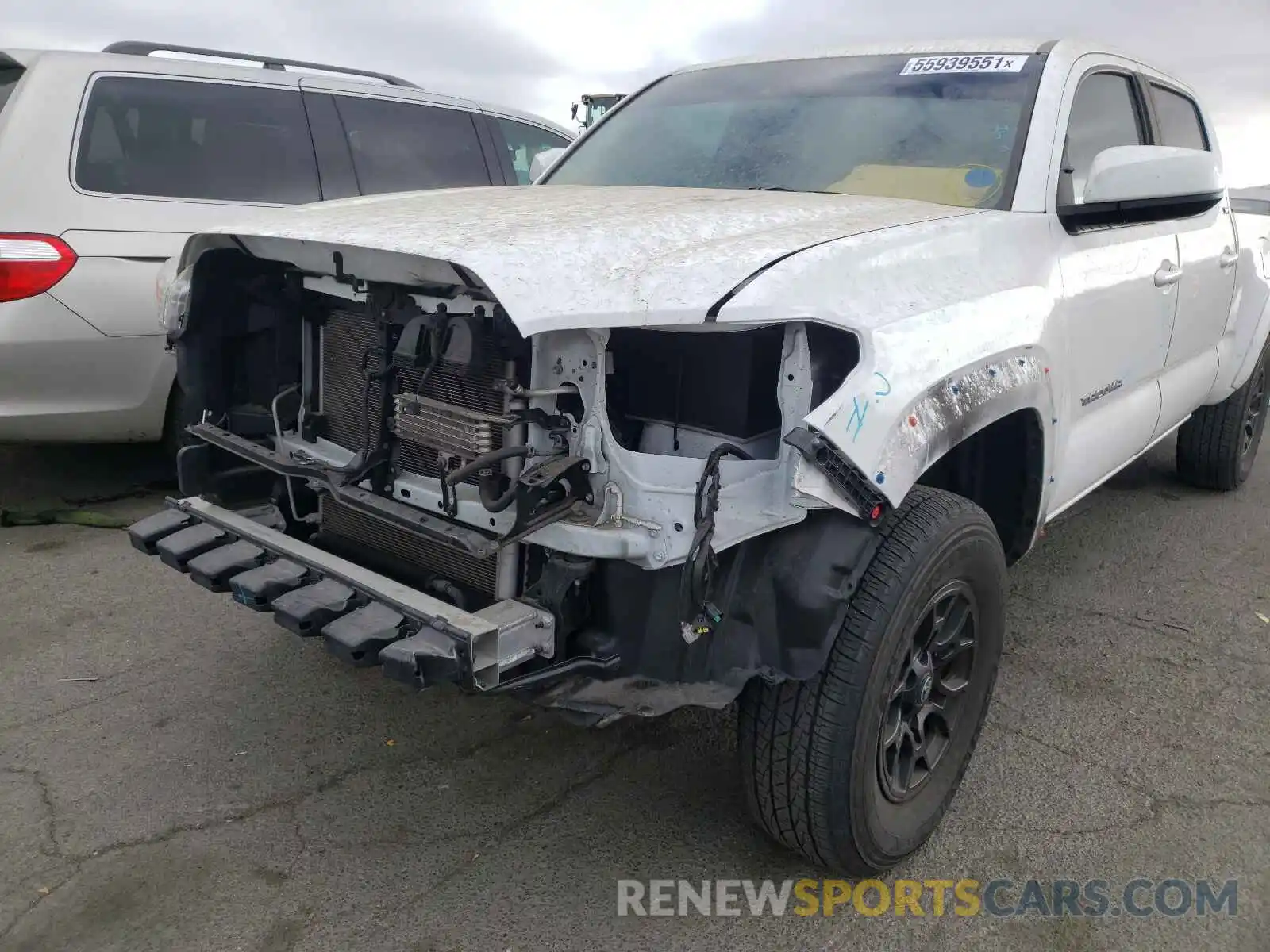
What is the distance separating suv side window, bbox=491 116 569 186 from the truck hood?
3.49 meters

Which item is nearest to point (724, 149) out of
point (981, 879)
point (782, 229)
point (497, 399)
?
point (782, 229)

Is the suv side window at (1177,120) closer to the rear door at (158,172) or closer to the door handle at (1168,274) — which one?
the door handle at (1168,274)

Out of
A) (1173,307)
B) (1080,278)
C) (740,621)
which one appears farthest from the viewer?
(1173,307)

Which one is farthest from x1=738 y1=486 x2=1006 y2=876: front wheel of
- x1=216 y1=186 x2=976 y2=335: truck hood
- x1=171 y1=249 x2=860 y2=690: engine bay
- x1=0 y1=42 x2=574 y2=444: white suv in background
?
x1=0 y1=42 x2=574 y2=444: white suv in background

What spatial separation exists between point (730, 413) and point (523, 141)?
461 centimetres

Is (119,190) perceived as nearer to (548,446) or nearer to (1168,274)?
(548,446)

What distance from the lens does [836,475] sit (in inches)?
76.1

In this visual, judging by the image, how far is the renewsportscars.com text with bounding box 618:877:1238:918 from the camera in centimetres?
235

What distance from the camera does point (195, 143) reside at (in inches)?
187

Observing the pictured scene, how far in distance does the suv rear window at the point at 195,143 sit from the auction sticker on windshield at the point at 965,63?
3105mm

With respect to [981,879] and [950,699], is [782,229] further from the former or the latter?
[981,879]

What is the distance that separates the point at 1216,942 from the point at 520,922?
153 cm

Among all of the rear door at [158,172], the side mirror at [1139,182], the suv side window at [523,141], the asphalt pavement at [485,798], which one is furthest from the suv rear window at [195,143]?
the side mirror at [1139,182]

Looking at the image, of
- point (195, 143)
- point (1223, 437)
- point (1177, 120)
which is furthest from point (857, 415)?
point (1223, 437)
